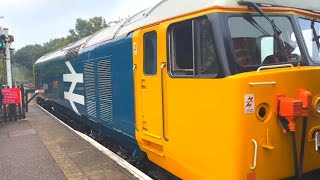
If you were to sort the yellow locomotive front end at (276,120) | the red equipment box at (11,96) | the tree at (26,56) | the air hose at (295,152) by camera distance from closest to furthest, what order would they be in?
1. the yellow locomotive front end at (276,120)
2. the air hose at (295,152)
3. the red equipment box at (11,96)
4. the tree at (26,56)

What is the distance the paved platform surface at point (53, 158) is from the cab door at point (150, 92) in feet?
2.62

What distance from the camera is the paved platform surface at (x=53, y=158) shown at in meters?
6.45

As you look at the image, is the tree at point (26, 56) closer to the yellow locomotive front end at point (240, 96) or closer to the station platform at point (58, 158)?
the station platform at point (58, 158)

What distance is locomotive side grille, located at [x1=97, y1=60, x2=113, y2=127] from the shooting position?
753 cm

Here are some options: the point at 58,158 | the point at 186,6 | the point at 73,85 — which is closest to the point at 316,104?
the point at 186,6

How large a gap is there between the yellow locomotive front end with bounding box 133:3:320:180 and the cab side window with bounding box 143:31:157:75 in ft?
1.36

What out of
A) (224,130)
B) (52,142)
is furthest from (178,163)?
(52,142)

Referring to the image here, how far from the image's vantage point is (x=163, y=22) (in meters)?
5.05

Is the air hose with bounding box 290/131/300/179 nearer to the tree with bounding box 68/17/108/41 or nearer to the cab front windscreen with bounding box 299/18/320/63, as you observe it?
the cab front windscreen with bounding box 299/18/320/63

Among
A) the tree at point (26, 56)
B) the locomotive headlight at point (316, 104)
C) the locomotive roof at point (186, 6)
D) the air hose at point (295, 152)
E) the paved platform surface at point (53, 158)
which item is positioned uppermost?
the tree at point (26, 56)

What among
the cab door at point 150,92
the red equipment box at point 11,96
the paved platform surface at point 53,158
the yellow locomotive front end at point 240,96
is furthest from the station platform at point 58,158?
the red equipment box at point 11,96

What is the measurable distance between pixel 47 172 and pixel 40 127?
5857mm

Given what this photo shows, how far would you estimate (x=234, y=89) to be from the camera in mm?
3854

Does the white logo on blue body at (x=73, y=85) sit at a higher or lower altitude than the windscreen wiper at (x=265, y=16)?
lower
